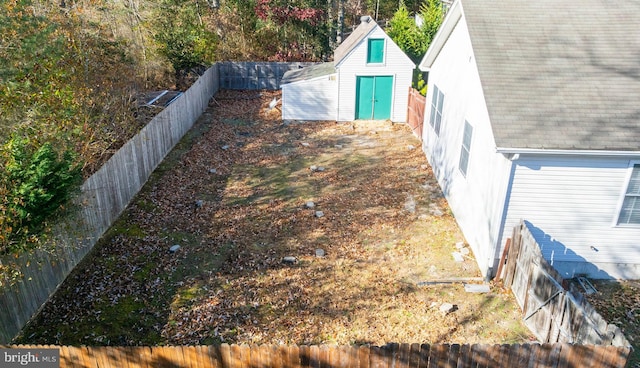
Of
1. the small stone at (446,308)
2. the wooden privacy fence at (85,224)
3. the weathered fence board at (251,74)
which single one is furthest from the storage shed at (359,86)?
the small stone at (446,308)

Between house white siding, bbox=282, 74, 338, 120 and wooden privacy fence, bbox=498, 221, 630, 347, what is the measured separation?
14.5 metres

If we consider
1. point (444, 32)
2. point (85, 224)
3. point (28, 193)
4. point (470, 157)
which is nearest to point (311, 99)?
point (444, 32)

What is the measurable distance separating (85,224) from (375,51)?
1568 centimetres

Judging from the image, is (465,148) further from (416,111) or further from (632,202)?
(416,111)

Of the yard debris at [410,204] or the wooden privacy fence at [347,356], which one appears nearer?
the wooden privacy fence at [347,356]

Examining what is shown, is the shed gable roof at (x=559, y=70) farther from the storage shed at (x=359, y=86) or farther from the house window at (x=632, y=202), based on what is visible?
the storage shed at (x=359, y=86)

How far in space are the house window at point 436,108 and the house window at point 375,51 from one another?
5.31 metres

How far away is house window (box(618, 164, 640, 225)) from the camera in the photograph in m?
10.1

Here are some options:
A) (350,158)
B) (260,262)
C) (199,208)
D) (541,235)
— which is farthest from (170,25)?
(541,235)

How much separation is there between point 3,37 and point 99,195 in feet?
14.3

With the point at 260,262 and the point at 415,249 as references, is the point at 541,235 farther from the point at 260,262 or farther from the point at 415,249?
the point at 260,262

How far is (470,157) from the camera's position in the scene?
12.3m

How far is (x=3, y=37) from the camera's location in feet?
36.6

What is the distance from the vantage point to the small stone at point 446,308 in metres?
9.50
